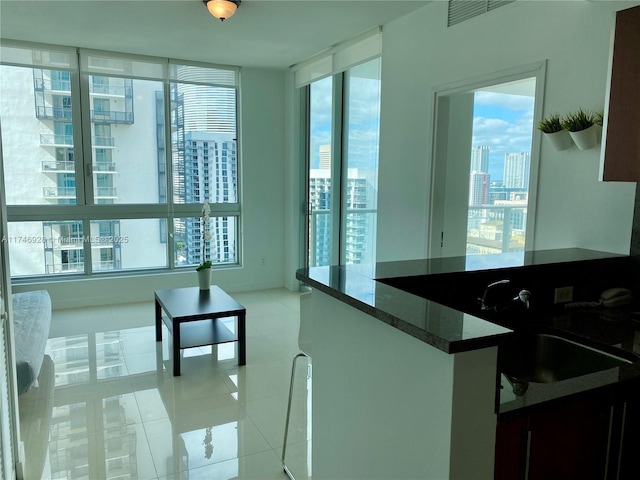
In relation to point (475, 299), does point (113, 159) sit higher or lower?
higher

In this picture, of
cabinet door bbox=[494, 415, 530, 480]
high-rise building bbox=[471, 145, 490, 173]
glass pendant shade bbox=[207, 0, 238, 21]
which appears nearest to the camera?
cabinet door bbox=[494, 415, 530, 480]

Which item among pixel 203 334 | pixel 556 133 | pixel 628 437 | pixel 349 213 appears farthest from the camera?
pixel 349 213

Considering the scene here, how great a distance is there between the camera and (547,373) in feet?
6.24

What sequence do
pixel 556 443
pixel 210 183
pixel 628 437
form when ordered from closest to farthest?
pixel 556 443, pixel 628 437, pixel 210 183

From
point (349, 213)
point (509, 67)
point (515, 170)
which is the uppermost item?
point (509, 67)

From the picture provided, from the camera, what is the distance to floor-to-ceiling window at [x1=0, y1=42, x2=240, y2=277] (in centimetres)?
500

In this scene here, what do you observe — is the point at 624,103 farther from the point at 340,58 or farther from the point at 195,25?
the point at 195,25

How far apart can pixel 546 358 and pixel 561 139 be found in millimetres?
1289

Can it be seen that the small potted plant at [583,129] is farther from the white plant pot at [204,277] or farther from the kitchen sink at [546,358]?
the white plant pot at [204,277]

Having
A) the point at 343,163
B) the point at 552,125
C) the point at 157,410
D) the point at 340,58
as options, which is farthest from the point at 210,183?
the point at 552,125

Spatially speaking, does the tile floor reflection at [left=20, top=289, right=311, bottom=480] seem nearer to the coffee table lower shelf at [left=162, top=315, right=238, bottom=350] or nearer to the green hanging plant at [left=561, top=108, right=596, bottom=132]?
the coffee table lower shelf at [left=162, top=315, right=238, bottom=350]

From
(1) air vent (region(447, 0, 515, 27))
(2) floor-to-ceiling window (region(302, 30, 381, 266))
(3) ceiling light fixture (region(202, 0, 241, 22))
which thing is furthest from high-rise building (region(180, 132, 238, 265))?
(1) air vent (region(447, 0, 515, 27))

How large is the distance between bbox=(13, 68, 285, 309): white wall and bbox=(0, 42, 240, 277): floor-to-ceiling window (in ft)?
0.60

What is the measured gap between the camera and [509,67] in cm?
296
